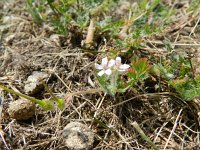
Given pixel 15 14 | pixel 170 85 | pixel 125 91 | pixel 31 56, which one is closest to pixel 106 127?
pixel 125 91

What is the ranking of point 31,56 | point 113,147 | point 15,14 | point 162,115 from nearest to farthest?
point 113,147
point 162,115
point 31,56
point 15,14

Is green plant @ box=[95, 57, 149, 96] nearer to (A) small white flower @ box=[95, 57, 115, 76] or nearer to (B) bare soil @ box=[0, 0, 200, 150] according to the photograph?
(A) small white flower @ box=[95, 57, 115, 76]

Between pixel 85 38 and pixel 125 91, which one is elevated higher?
pixel 85 38

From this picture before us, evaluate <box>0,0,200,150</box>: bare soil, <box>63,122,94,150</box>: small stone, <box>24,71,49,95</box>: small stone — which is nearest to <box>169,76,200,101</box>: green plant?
<box>0,0,200,150</box>: bare soil

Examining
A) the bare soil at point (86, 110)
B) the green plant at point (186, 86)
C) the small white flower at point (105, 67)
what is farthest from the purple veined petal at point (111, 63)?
the green plant at point (186, 86)

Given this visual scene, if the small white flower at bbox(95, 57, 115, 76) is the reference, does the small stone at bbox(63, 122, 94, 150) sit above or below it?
below

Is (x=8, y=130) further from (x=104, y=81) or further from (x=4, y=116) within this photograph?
(x=104, y=81)
